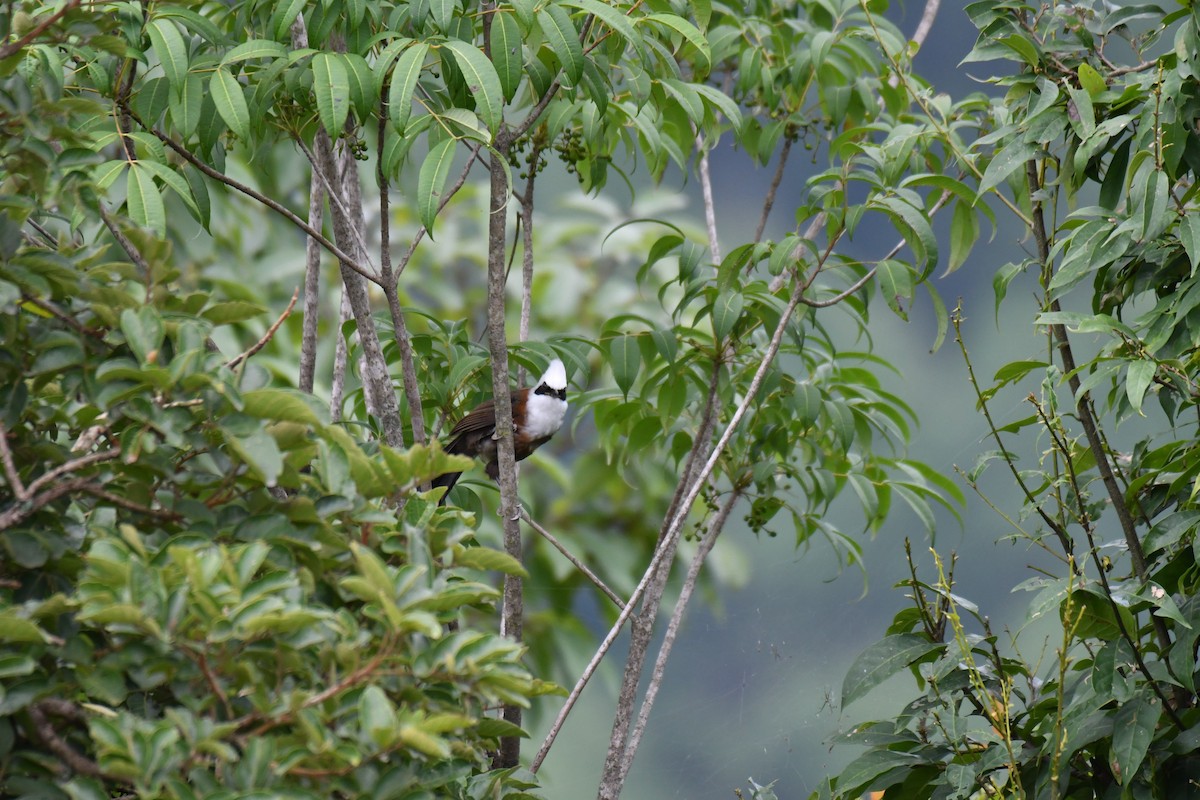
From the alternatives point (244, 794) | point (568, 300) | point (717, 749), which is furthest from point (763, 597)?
point (244, 794)

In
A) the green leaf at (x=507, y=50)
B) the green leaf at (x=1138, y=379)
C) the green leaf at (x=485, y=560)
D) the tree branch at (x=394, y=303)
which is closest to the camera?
the green leaf at (x=485, y=560)

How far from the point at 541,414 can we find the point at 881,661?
1092 mm

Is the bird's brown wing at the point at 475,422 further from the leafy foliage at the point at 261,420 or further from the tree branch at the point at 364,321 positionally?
the tree branch at the point at 364,321

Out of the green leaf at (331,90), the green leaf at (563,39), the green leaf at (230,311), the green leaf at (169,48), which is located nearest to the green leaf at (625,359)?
the green leaf at (563,39)

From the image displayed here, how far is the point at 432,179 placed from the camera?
4.34 ft

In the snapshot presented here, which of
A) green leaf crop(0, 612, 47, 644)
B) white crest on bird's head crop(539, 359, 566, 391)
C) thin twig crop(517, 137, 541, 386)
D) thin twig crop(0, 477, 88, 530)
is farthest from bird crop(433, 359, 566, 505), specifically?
green leaf crop(0, 612, 47, 644)

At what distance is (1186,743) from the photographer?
1328mm

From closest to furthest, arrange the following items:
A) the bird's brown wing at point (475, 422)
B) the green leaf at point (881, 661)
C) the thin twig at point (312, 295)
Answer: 1. the green leaf at point (881, 661)
2. the thin twig at point (312, 295)
3. the bird's brown wing at point (475, 422)

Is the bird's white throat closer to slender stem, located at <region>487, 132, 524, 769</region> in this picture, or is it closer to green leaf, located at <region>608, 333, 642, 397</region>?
green leaf, located at <region>608, 333, 642, 397</region>

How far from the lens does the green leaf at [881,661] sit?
57.1 inches

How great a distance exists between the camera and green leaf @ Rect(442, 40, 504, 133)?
1.29 m

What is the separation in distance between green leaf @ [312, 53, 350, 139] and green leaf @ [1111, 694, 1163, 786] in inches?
43.7

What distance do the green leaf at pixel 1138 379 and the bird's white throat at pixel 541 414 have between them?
130 centimetres

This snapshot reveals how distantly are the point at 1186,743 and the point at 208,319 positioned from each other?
1157mm
